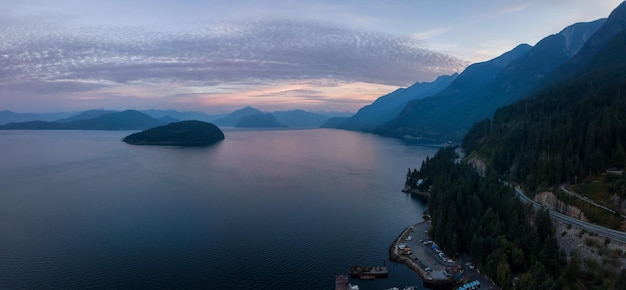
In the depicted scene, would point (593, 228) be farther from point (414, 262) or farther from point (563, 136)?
point (563, 136)

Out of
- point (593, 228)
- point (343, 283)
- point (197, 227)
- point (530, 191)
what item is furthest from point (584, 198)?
point (197, 227)

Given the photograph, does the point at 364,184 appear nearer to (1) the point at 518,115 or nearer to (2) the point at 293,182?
(2) the point at 293,182

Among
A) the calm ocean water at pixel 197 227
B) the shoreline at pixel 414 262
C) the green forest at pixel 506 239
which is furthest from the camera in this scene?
the calm ocean water at pixel 197 227

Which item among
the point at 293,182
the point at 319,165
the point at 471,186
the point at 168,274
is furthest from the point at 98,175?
the point at 471,186

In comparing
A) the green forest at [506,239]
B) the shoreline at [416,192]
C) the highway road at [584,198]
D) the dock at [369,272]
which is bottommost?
the dock at [369,272]

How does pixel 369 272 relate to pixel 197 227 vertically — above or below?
below

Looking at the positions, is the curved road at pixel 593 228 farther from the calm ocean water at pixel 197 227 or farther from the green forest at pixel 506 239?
the calm ocean water at pixel 197 227

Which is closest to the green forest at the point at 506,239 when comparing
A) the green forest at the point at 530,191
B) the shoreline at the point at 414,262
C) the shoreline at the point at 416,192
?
the green forest at the point at 530,191

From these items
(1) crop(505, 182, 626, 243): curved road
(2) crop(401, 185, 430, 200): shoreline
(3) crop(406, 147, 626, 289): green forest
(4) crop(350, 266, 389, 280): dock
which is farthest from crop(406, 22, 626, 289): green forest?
(4) crop(350, 266, 389, 280): dock

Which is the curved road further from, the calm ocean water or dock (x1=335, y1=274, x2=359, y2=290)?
dock (x1=335, y1=274, x2=359, y2=290)
